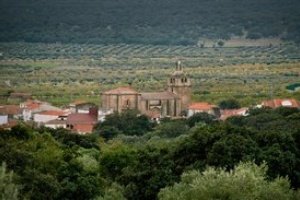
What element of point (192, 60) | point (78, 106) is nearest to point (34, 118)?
point (78, 106)

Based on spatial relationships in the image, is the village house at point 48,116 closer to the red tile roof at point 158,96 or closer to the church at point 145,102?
→ the church at point 145,102

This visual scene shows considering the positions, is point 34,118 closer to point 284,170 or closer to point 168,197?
point 284,170

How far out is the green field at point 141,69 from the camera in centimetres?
9878

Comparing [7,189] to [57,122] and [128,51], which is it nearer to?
[57,122]

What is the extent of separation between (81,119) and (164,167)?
3741 cm

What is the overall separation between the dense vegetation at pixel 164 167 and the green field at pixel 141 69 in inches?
1972

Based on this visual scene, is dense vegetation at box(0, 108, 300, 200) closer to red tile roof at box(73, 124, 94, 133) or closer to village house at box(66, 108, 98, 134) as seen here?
red tile roof at box(73, 124, 94, 133)

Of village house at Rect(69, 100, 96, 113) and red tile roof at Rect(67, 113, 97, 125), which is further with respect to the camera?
village house at Rect(69, 100, 96, 113)

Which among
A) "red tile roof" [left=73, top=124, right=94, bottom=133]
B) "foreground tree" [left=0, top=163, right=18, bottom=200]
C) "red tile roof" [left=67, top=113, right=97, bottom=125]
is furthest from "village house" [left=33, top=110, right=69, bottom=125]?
"foreground tree" [left=0, top=163, right=18, bottom=200]

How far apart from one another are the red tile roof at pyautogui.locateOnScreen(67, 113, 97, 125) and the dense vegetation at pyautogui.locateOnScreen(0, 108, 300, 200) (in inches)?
1092

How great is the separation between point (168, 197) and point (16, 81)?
301ft

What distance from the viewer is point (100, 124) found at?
64938 mm

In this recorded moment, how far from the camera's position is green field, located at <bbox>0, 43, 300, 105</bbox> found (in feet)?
324

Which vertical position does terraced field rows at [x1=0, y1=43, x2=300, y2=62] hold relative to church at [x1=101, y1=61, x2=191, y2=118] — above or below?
above
